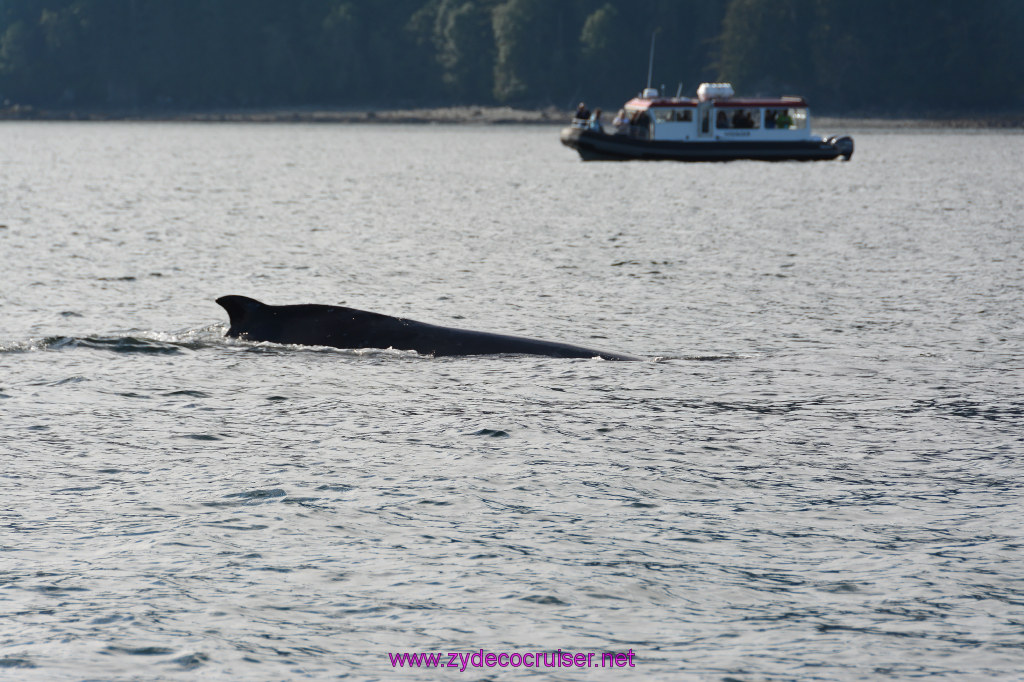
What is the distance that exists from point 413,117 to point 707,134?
83.3 metres

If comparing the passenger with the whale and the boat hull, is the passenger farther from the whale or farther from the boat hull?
the whale

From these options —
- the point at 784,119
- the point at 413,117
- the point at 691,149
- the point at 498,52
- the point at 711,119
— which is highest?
the point at 498,52

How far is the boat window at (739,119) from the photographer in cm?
6341

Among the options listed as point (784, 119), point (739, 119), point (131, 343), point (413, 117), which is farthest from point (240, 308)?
point (413, 117)

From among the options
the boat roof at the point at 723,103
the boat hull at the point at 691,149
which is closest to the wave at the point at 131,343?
the boat hull at the point at 691,149

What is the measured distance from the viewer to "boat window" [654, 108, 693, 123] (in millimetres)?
63156

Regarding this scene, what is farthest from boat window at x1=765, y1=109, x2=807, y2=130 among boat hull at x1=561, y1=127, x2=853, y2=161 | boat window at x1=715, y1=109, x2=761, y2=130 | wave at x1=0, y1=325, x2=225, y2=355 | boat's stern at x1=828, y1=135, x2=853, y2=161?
wave at x1=0, y1=325, x2=225, y2=355

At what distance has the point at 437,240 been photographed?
2786cm

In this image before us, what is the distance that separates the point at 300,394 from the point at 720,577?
17.8ft

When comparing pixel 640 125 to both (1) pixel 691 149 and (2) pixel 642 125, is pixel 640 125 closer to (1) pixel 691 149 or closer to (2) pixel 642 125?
(2) pixel 642 125

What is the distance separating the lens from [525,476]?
354 inches

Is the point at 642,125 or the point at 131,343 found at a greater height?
the point at 642,125

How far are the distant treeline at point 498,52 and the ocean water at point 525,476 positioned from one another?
356 feet

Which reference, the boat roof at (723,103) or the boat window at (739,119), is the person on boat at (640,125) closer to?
the boat roof at (723,103)
